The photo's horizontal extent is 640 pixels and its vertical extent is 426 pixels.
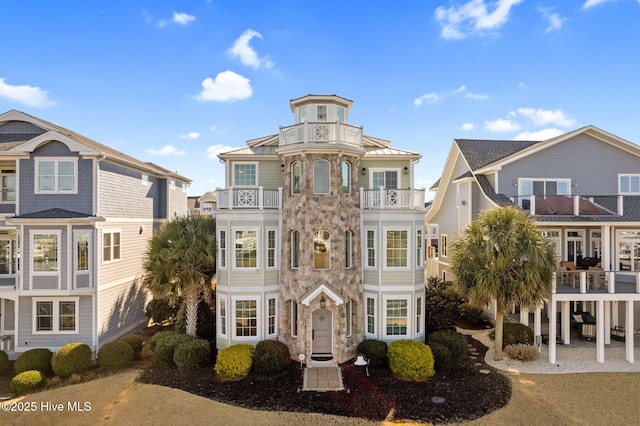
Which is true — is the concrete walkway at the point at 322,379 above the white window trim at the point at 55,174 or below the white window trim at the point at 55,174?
below

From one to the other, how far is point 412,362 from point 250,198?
980cm

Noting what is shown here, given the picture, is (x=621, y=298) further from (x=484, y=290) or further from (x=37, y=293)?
(x=37, y=293)

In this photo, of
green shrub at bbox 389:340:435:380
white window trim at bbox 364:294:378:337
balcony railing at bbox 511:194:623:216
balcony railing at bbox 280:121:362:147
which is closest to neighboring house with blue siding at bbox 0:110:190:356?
balcony railing at bbox 280:121:362:147

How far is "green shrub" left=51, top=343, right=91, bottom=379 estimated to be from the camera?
14078 mm

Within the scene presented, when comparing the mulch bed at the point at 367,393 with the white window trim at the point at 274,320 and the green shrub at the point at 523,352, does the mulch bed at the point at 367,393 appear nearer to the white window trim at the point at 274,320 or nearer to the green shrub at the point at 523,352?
the green shrub at the point at 523,352

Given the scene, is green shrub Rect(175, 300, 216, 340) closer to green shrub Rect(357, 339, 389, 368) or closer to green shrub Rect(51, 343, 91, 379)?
green shrub Rect(51, 343, 91, 379)

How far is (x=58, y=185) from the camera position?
16.3 metres

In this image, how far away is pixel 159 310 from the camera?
19719mm

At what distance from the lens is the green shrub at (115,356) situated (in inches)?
573

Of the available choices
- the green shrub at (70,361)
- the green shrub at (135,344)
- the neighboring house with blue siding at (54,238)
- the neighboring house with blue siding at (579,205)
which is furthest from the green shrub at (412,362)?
the neighboring house with blue siding at (54,238)

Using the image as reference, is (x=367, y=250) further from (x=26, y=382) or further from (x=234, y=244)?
(x=26, y=382)

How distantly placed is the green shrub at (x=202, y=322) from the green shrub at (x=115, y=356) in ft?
7.96

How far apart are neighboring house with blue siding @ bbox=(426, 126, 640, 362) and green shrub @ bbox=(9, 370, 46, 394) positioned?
740 inches

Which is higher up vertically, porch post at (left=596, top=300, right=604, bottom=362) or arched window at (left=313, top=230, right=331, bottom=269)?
arched window at (left=313, top=230, right=331, bottom=269)
